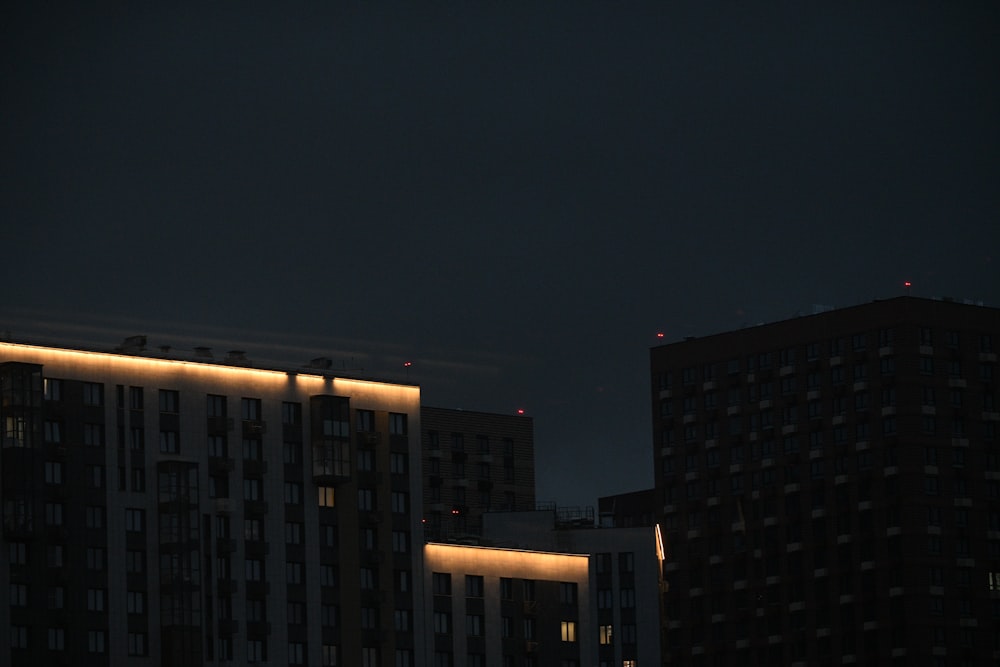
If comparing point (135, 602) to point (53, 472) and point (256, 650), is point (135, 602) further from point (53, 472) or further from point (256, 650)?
point (53, 472)

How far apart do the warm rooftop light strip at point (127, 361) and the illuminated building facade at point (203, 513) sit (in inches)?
3.6

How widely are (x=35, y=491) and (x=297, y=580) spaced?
64.7 ft

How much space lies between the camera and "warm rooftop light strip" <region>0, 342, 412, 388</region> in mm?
157000

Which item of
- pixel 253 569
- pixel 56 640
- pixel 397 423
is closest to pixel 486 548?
pixel 397 423

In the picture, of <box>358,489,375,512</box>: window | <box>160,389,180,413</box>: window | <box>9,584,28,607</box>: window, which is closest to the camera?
<box>9,584,28,607</box>: window

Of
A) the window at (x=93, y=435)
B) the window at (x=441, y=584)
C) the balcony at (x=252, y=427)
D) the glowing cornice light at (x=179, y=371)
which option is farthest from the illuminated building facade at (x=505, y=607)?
the window at (x=93, y=435)

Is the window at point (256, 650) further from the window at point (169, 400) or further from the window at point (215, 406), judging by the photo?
the window at point (169, 400)

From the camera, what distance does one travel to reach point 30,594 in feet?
502

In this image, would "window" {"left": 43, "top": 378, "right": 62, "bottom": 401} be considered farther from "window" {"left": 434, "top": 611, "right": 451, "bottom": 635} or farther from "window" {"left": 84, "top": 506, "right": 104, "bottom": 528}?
"window" {"left": 434, "top": 611, "right": 451, "bottom": 635}

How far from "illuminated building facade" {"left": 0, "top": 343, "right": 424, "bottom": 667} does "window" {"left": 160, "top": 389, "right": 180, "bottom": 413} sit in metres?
0.13

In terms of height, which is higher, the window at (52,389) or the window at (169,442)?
the window at (52,389)

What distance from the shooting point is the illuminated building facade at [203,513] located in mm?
154625

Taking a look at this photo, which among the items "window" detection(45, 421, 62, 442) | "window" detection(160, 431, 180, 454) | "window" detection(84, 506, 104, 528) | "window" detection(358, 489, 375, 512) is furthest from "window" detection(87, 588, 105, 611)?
"window" detection(358, 489, 375, 512)

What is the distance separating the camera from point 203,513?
163 metres
